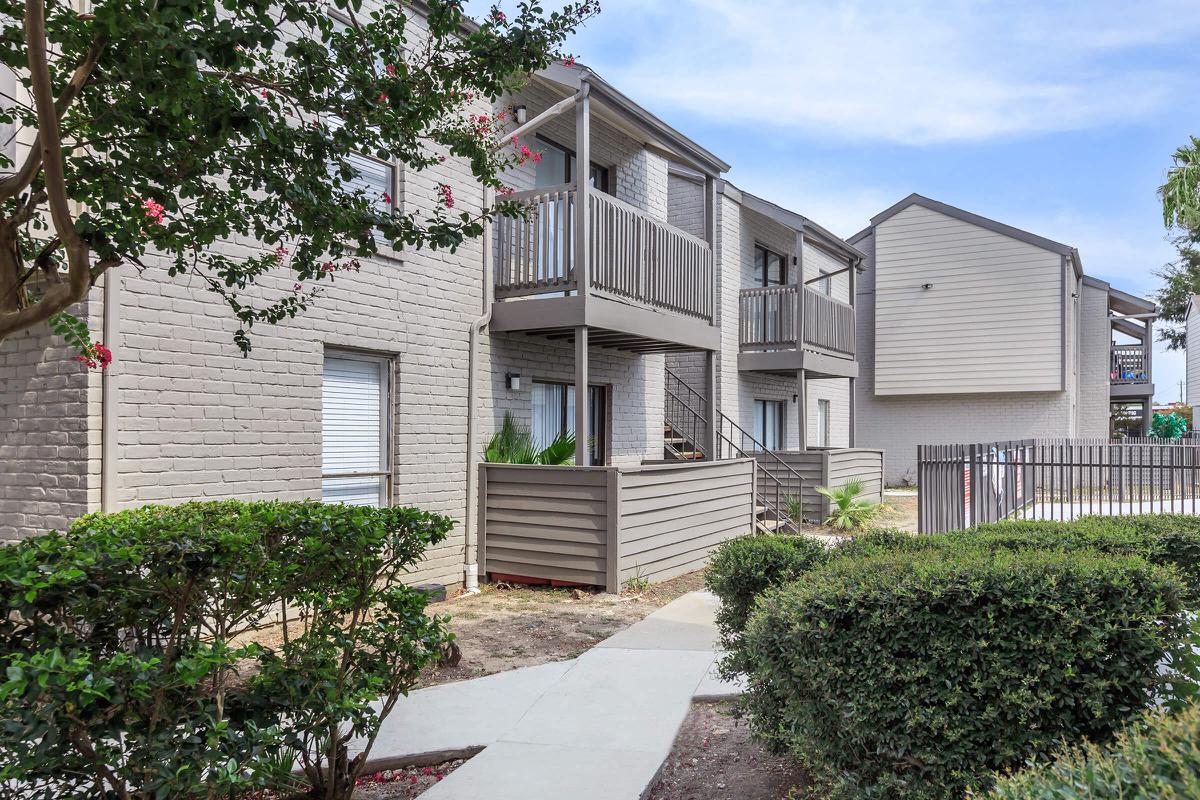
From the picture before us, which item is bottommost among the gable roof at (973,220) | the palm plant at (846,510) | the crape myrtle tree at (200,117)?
the palm plant at (846,510)

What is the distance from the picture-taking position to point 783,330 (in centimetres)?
1661

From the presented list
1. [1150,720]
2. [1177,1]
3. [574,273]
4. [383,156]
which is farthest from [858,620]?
[1177,1]

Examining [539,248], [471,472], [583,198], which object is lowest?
[471,472]

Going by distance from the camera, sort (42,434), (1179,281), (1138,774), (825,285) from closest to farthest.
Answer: (1138,774), (42,434), (825,285), (1179,281)

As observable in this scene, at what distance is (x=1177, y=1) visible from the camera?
1344cm

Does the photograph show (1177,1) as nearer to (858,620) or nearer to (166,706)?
(858,620)

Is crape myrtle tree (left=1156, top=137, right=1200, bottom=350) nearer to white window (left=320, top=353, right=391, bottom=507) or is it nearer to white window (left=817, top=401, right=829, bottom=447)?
white window (left=817, top=401, right=829, bottom=447)

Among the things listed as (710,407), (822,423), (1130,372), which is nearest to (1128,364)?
(1130,372)

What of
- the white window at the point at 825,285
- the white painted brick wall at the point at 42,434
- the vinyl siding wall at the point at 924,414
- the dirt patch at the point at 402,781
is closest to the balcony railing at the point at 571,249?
the white painted brick wall at the point at 42,434

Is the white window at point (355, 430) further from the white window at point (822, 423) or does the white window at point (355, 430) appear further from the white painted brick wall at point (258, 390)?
the white window at point (822, 423)

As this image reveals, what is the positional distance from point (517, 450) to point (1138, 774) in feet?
27.7

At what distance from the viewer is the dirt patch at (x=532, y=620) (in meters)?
6.57

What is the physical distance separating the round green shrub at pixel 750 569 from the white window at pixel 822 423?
53.4 feet

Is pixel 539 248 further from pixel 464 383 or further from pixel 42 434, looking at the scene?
pixel 42 434
